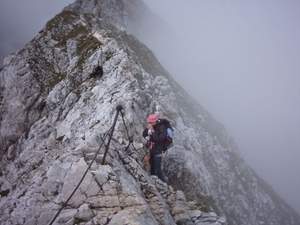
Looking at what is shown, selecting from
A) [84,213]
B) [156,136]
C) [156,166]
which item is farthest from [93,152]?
[156,166]

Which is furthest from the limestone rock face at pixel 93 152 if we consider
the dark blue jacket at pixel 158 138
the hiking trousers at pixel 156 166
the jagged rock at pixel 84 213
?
the dark blue jacket at pixel 158 138

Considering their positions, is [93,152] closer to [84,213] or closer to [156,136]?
[84,213]

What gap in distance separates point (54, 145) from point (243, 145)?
5425 inches

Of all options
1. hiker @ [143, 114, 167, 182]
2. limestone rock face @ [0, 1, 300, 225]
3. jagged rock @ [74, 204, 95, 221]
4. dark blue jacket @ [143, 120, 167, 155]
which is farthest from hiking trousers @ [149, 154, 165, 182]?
jagged rock @ [74, 204, 95, 221]

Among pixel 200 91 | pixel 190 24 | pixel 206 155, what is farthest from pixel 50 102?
pixel 190 24

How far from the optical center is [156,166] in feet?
32.9

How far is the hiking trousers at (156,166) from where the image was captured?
9.91 meters

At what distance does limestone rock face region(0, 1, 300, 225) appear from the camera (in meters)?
6.13

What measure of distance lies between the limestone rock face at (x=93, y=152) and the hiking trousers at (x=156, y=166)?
1.69ft

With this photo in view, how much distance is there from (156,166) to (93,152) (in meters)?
3.85

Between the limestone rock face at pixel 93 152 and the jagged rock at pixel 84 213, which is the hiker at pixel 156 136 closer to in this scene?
the limestone rock face at pixel 93 152

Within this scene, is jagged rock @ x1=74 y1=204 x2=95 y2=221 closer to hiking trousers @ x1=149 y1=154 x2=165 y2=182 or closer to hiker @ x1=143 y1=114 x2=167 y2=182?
hiker @ x1=143 y1=114 x2=167 y2=182

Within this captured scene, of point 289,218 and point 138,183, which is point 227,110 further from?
point 138,183

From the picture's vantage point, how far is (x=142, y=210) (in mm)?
5715
